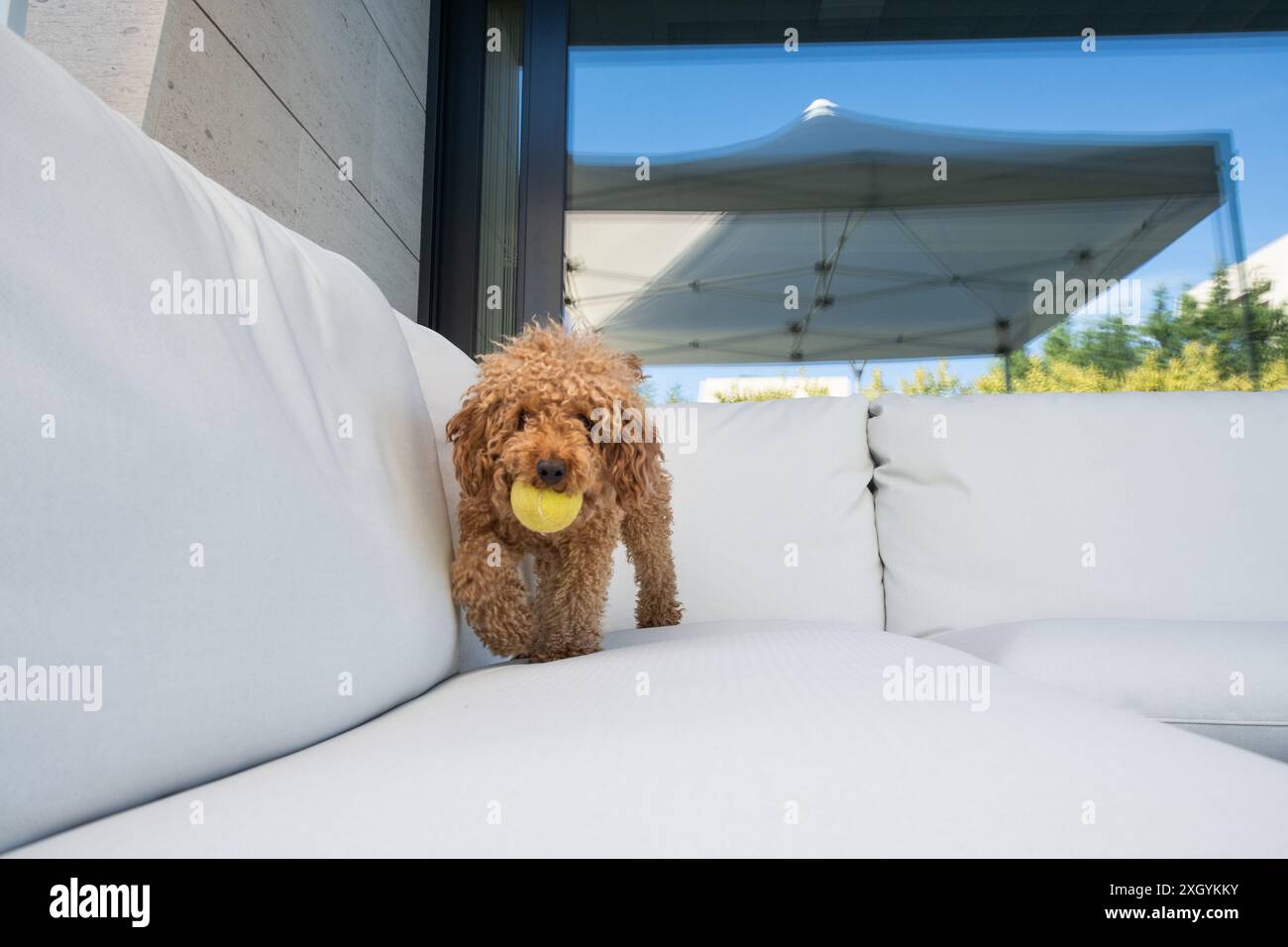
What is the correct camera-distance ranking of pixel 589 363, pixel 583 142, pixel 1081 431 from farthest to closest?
pixel 583 142 → pixel 1081 431 → pixel 589 363

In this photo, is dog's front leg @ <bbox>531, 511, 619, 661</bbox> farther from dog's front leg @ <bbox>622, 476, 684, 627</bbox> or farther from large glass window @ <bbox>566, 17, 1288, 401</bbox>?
large glass window @ <bbox>566, 17, 1288, 401</bbox>

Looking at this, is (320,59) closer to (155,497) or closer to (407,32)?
(407,32)

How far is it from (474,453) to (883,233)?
3.26 m

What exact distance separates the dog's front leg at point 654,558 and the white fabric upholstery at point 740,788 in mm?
595

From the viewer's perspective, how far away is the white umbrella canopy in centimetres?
354

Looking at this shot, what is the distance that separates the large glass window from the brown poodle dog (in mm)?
2459

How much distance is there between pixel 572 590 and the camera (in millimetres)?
984

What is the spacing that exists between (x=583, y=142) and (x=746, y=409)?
81.3 inches

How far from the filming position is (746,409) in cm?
183

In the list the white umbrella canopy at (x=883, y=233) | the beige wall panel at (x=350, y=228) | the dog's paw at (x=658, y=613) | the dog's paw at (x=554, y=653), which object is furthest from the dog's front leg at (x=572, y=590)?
the white umbrella canopy at (x=883, y=233)

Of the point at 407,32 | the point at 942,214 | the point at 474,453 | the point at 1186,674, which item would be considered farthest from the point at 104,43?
the point at 942,214

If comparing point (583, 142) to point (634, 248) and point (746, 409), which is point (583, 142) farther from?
point (746, 409)
